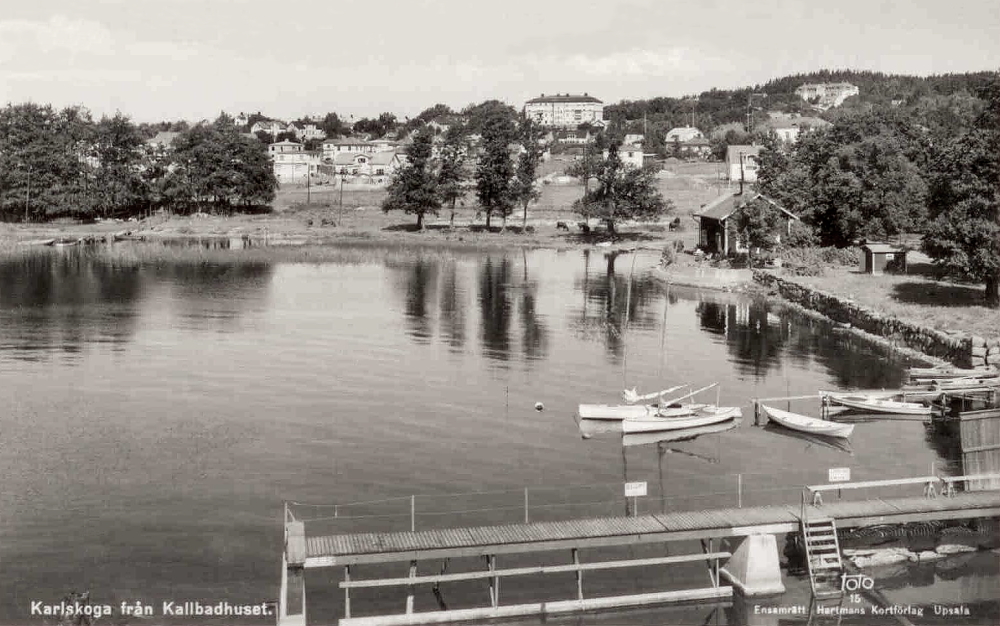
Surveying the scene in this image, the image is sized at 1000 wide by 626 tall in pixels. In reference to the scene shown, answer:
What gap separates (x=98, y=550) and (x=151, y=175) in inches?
5080

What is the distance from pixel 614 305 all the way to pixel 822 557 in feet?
159

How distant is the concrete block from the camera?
85.6ft

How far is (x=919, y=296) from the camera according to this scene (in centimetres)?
6738

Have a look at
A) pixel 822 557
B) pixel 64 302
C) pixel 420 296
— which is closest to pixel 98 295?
pixel 64 302

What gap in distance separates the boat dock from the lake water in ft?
3.55

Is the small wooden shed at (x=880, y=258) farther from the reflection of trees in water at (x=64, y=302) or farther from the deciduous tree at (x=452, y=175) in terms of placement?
the deciduous tree at (x=452, y=175)

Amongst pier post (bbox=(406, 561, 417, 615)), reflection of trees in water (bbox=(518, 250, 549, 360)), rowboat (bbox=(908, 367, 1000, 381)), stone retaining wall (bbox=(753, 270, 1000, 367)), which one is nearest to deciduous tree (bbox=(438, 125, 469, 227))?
reflection of trees in water (bbox=(518, 250, 549, 360))

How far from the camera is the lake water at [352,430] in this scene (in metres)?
28.1

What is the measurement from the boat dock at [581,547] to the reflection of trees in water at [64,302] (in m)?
36.7

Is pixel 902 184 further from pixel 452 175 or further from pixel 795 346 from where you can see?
pixel 452 175

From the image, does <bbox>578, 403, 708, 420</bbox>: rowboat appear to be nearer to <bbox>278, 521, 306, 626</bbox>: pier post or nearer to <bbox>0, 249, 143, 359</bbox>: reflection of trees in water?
<bbox>278, 521, 306, 626</bbox>: pier post

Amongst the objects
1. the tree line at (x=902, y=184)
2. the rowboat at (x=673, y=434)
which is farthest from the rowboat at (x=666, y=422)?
the tree line at (x=902, y=184)

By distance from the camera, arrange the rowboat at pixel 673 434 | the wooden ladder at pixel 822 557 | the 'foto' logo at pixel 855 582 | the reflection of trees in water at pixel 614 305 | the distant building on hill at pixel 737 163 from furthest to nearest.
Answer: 1. the distant building on hill at pixel 737 163
2. the reflection of trees in water at pixel 614 305
3. the rowboat at pixel 673 434
4. the 'foto' logo at pixel 855 582
5. the wooden ladder at pixel 822 557

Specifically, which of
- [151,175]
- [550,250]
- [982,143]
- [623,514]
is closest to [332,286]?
[550,250]
